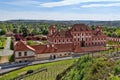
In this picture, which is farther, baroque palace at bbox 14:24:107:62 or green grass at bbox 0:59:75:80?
baroque palace at bbox 14:24:107:62

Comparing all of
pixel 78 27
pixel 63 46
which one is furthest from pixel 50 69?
pixel 78 27

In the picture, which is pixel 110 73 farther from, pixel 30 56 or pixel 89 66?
pixel 30 56

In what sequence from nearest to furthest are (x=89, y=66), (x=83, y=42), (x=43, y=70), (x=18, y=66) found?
(x=89, y=66) → (x=43, y=70) → (x=18, y=66) → (x=83, y=42)

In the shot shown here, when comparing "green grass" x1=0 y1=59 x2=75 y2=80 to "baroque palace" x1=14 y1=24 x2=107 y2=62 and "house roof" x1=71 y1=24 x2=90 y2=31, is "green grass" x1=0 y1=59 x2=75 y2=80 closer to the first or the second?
"baroque palace" x1=14 y1=24 x2=107 y2=62

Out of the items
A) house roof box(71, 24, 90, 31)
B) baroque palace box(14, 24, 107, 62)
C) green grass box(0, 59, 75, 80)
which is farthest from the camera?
house roof box(71, 24, 90, 31)

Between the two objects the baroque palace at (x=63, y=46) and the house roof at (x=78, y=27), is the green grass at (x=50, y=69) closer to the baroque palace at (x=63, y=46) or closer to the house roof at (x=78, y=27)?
the baroque palace at (x=63, y=46)

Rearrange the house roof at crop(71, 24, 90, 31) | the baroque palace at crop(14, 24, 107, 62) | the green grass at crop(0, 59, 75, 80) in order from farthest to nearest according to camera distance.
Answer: the house roof at crop(71, 24, 90, 31) < the baroque palace at crop(14, 24, 107, 62) < the green grass at crop(0, 59, 75, 80)

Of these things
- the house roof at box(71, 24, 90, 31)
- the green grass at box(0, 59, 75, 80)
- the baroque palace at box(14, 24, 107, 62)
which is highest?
the house roof at box(71, 24, 90, 31)

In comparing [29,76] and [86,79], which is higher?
[86,79]

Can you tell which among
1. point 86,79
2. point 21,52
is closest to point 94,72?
point 86,79

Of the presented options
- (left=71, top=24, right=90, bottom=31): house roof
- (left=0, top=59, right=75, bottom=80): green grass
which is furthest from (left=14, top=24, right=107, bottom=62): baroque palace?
(left=0, top=59, right=75, bottom=80): green grass
